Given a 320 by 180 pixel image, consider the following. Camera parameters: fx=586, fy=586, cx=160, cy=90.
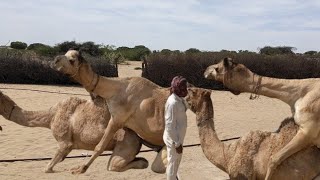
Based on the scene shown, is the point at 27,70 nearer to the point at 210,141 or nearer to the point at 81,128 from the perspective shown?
the point at 81,128

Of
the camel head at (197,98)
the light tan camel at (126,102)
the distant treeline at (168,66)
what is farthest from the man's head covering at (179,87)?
the distant treeline at (168,66)

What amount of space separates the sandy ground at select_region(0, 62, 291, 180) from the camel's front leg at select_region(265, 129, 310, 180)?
367 centimetres

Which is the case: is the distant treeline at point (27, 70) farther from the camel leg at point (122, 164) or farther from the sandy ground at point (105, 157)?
the camel leg at point (122, 164)

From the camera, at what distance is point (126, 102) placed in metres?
8.00

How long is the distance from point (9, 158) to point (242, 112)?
37.1ft

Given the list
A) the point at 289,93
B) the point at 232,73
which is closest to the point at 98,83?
the point at 232,73

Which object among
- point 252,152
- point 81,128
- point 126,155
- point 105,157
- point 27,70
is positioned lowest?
point 105,157

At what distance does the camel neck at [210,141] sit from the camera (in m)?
6.98

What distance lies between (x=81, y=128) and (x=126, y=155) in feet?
2.83

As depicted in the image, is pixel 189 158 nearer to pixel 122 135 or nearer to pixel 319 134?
pixel 122 135

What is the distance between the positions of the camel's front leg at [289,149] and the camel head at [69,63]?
2.88 metres

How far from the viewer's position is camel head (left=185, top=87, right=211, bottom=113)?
7.19m

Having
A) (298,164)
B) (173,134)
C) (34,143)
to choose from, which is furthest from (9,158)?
(298,164)

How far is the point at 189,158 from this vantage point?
41.8 ft
